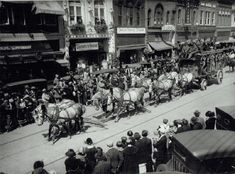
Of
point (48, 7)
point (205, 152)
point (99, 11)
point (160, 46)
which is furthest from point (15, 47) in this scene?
point (205, 152)

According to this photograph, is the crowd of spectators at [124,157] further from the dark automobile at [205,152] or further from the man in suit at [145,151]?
the dark automobile at [205,152]

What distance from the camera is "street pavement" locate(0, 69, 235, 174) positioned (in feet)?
34.4

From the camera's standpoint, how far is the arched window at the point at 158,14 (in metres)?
34.4

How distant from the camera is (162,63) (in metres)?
27.0

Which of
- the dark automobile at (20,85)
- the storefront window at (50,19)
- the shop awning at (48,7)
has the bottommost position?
the dark automobile at (20,85)

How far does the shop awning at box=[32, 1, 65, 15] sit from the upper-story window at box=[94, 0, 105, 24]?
4.30 meters

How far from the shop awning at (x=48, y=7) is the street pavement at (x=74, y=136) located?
8.10 m

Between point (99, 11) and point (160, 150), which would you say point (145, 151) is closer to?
point (160, 150)

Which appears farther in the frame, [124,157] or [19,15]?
[19,15]

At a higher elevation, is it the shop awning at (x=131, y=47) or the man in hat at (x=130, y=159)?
the shop awning at (x=131, y=47)

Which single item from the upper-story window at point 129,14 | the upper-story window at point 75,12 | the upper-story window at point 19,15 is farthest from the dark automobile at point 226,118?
the upper-story window at point 129,14

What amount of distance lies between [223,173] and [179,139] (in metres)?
1.26

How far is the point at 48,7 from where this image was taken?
21.8 meters

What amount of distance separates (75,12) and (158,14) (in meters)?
13.0
